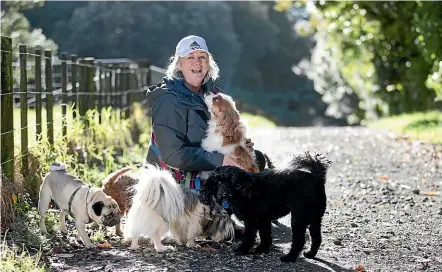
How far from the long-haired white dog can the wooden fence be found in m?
1.63

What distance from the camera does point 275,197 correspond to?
5422 millimetres

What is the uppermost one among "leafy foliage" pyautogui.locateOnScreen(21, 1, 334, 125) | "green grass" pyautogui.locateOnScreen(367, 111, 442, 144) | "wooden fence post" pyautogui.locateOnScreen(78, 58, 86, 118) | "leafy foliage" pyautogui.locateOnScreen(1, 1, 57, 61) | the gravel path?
"leafy foliage" pyautogui.locateOnScreen(21, 1, 334, 125)

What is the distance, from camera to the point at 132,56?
3572 cm

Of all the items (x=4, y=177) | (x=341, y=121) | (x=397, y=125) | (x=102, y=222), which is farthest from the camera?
(x=341, y=121)

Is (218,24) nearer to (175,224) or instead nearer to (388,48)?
(388,48)

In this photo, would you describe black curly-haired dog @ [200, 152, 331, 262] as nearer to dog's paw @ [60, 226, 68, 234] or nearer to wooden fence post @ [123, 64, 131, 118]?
dog's paw @ [60, 226, 68, 234]

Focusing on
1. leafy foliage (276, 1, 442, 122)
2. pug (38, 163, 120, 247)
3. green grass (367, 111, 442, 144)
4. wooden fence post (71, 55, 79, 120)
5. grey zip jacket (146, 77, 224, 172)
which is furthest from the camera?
leafy foliage (276, 1, 442, 122)

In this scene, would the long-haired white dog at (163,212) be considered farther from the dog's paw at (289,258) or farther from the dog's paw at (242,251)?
the dog's paw at (289,258)

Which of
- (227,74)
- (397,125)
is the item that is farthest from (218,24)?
(397,125)

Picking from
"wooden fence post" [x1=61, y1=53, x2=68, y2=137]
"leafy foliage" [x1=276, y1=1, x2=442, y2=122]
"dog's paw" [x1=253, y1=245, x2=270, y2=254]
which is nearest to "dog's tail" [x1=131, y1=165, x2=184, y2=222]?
"dog's paw" [x1=253, y1=245, x2=270, y2=254]

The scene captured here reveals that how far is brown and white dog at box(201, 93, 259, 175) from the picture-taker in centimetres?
584

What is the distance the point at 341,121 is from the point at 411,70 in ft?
84.1

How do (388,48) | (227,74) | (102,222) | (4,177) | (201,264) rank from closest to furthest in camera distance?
(201,264)
(102,222)
(4,177)
(388,48)
(227,74)

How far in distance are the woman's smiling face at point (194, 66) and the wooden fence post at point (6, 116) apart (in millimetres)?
1814
